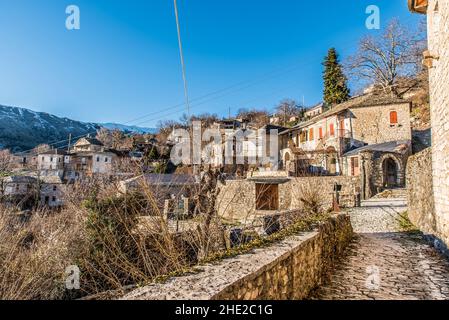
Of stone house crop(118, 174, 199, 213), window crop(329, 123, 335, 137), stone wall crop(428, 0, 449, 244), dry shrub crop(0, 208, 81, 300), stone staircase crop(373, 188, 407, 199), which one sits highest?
window crop(329, 123, 335, 137)

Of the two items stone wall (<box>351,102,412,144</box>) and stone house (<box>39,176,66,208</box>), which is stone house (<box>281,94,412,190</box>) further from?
stone house (<box>39,176,66,208</box>)

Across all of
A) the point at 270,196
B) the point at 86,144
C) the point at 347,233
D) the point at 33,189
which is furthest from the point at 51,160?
the point at 347,233

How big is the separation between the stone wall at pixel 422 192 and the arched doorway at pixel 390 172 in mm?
11321

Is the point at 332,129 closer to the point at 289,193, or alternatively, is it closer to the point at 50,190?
the point at 289,193

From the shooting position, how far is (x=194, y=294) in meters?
2.26

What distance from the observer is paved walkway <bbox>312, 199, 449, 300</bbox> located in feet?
13.3

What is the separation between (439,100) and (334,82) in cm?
4559

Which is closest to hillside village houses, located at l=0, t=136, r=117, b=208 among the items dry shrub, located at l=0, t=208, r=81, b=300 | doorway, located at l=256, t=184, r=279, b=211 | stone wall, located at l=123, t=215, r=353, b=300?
doorway, located at l=256, t=184, r=279, b=211

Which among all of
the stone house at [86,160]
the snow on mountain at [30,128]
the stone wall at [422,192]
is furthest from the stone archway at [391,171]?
the snow on mountain at [30,128]

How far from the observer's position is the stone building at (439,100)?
16.8 feet

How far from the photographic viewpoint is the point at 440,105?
5660mm

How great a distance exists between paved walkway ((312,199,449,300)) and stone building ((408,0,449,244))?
2.47 feet

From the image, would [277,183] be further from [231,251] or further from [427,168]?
[231,251]

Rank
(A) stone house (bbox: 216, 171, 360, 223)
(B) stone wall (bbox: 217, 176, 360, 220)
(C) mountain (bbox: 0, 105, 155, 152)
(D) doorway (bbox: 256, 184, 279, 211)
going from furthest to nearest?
(C) mountain (bbox: 0, 105, 155, 152) → (D) doorway (bbox: 256, 184, 279, 211) → (A) stone house (bbox: 216, 171, 360, 223) → (B) stone wall (bbox: 217, 176, 360, 220)
